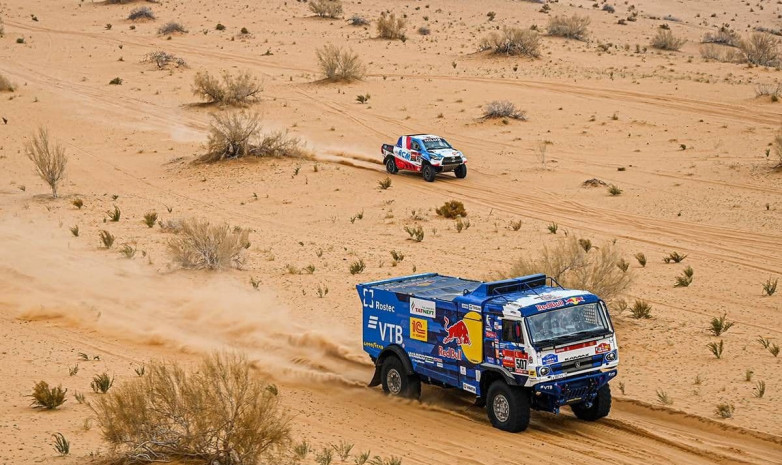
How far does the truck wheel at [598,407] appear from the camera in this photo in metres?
15.0

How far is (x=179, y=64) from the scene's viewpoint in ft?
180

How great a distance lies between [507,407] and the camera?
14438mm

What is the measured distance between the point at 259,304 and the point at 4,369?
249 inches

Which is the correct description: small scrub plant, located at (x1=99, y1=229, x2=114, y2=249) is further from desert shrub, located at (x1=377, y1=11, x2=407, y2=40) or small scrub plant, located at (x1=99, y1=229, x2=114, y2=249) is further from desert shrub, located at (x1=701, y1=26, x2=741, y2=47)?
desert shrub, located at (x1=701, y1=26, x2=741, y2=47)

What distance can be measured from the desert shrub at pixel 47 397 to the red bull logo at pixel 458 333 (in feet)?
19.8

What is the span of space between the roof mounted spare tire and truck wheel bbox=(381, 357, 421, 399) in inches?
750

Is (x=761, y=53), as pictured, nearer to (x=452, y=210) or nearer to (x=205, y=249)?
(x=452, y=210)

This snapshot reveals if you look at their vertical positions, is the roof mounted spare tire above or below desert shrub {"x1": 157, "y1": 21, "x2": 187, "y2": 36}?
below

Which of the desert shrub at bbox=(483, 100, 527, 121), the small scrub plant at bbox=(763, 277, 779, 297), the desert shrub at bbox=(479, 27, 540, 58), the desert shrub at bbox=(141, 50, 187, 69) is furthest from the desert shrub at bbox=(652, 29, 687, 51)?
the small scrub plant at bbox=(763, 277, 779, 297)

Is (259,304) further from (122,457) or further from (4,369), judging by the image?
(122,457)

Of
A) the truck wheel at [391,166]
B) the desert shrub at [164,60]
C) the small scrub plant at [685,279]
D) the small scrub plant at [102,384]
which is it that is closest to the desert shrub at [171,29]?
the desert shrub at [164,60]

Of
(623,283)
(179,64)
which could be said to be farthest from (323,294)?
(179,64)

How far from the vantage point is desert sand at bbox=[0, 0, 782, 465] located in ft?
50.6

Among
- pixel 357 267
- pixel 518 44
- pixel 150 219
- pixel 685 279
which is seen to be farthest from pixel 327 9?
pixel 685 279
